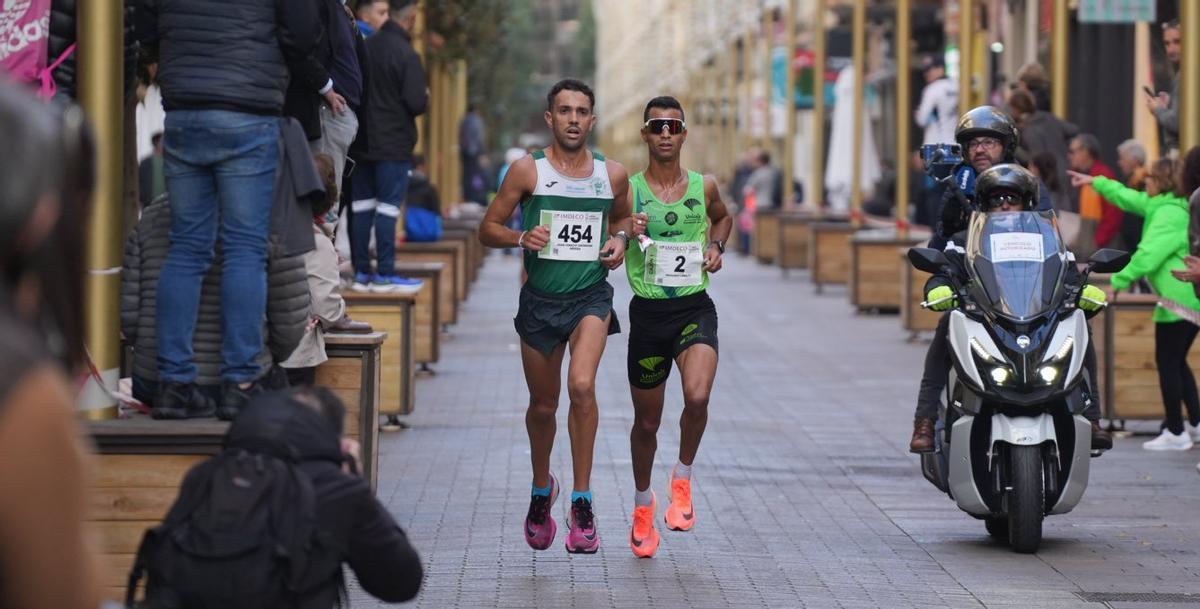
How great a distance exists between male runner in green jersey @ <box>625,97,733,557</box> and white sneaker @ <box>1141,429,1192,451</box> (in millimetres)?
4649

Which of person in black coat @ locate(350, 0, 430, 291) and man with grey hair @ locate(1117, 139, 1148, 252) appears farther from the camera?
man with grey hair @ locate(1117, 139, 1148, 252)

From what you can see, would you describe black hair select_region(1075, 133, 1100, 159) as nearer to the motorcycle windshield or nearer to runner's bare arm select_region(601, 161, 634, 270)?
the motorcycle windshield

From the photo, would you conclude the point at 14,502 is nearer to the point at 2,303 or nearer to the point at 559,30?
the point at 2,303

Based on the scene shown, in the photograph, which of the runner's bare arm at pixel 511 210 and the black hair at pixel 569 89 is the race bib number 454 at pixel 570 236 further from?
the black hair at pixel 569 89

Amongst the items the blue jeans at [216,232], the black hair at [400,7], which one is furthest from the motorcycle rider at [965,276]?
the black hair at [400,7]

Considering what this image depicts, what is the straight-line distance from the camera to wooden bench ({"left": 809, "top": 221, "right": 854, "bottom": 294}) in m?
30.8

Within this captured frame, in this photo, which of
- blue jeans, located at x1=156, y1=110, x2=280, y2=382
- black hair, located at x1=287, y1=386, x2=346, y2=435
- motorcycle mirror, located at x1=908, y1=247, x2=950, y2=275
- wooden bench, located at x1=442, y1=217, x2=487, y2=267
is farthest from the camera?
wooden bench, located at x1=442, y1=217, x2=487, y2=267

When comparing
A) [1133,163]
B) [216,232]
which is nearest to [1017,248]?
[216,232]

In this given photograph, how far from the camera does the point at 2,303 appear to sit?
8.66 feet

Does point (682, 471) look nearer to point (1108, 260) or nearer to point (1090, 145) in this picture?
point (1108, 260)

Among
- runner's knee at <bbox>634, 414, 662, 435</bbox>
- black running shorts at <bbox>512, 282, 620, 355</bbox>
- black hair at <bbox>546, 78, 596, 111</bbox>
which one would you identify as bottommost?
runner's knee at <bbox>634, 414, 662, 435</bbox>

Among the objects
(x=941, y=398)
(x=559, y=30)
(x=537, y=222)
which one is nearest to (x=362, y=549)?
(x=537, y=222)

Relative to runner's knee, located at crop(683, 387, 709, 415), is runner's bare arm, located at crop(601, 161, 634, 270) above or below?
above

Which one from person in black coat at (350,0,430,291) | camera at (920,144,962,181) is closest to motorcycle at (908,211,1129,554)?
camera at (920,144,962,181)
